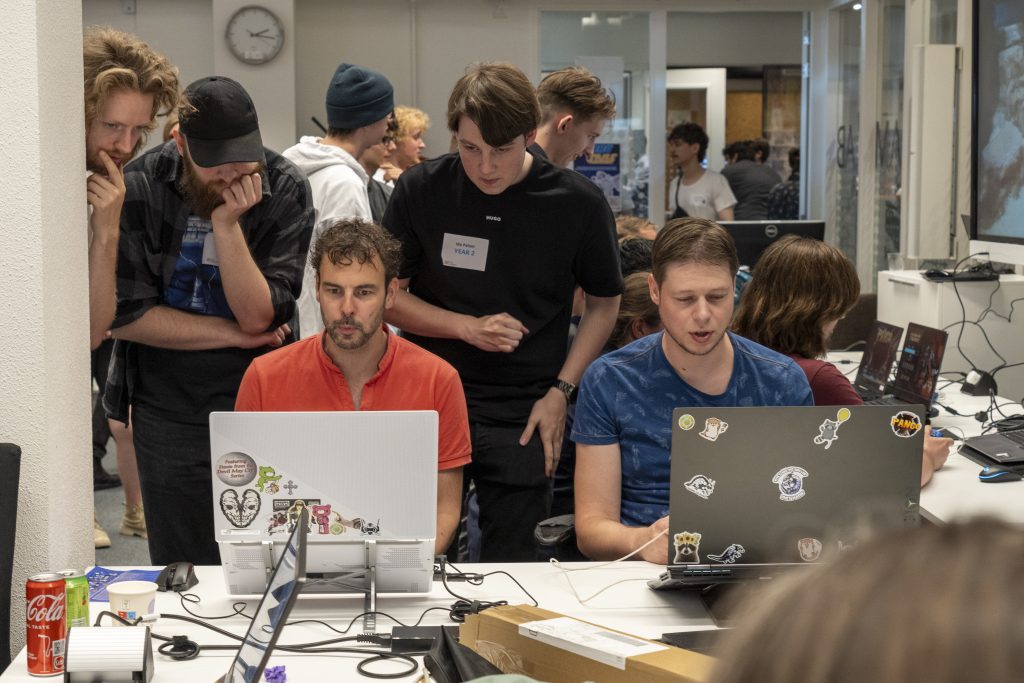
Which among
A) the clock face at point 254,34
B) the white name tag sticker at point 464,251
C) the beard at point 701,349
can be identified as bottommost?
the beard at point 701,349

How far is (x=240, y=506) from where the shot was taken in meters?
1.87

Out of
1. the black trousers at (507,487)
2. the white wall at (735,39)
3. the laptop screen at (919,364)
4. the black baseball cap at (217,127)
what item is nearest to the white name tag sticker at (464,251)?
the black trousers at (507,487)

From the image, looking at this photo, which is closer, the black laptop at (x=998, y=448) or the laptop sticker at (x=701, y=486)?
the laptop sticker at (x=701, y=486)

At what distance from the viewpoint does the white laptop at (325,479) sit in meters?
1.84

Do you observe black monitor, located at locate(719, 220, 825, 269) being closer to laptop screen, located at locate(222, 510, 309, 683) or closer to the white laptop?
the white laptop

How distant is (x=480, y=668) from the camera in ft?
5.16

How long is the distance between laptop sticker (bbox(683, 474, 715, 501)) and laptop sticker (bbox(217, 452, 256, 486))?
73 cm

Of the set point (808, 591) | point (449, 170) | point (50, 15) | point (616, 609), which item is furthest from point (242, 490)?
point (808, 591)

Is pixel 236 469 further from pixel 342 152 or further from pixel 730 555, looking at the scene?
pixel 342 152

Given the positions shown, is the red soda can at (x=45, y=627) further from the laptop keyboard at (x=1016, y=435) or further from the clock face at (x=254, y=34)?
the clock face at (x=254, y=34)

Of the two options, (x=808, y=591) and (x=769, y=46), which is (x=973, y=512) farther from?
(x=769, y=46)

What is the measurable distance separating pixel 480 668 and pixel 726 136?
8153 mm

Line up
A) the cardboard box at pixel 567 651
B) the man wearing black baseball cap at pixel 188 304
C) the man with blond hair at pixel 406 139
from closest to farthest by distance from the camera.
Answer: the cardboard box at pixel 567 651
the man wearing black baseball cap at pixel 188 304
the man with blond hair at pixel 406 139

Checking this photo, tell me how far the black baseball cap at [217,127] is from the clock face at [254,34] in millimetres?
5488
